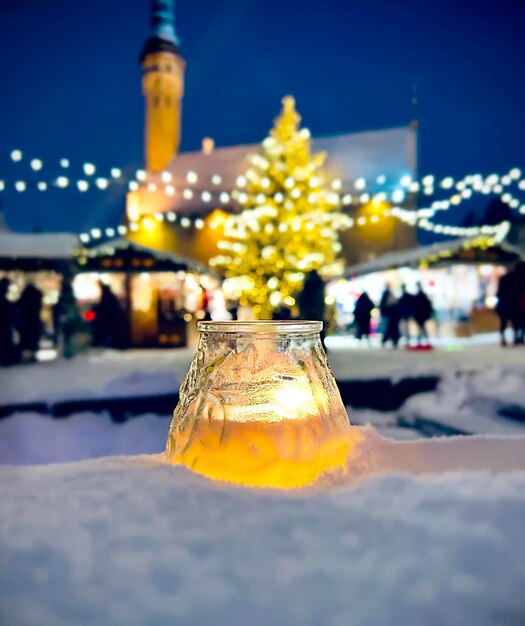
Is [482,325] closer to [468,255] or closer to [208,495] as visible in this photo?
[468,255]

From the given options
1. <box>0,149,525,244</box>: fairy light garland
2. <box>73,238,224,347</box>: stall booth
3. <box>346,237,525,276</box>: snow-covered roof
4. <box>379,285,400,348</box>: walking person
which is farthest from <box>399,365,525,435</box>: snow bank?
<box>346,237,525,276</box>: snow-covered roof

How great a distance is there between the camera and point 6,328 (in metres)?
11.6

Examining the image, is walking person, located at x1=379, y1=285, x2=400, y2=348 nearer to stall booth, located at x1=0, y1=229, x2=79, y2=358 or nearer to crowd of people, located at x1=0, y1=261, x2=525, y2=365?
crowd of people, located at x1=0, y1=261, x2=525, y2=365

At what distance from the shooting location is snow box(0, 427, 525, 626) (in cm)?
84

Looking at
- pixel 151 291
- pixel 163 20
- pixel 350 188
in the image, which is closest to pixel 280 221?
pixel 151 291

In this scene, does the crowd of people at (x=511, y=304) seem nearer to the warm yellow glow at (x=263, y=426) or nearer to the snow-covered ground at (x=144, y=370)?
the snow-covered ground at (x=144, y=370)

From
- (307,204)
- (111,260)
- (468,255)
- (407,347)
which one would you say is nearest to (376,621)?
(407,347)

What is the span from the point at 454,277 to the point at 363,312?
58.9ft

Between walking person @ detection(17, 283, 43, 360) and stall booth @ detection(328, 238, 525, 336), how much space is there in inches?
372

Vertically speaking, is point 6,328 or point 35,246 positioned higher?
point 35,246

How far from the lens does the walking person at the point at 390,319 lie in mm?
12536

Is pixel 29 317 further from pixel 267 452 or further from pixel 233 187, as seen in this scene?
pixel 233 187

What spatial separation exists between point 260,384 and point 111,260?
13.4m

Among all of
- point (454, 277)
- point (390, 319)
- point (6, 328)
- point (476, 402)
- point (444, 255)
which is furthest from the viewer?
point (454, 277)
